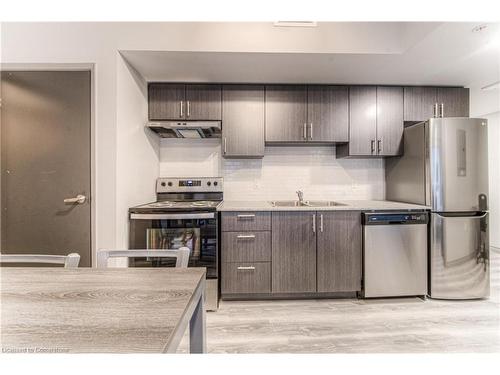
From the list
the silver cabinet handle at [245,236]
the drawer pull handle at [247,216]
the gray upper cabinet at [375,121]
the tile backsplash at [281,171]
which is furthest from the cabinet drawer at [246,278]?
the gray upper cabinet at [375,121]

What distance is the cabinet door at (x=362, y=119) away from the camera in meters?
2.77

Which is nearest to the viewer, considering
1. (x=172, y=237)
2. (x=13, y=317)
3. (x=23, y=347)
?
(x=23, y=347)

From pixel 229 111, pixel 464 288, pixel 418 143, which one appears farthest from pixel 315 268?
pixel 229 111

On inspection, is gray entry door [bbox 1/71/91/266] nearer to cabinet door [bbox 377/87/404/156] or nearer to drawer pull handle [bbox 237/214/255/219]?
drawer pull handle [bbox 237/214/255/219]

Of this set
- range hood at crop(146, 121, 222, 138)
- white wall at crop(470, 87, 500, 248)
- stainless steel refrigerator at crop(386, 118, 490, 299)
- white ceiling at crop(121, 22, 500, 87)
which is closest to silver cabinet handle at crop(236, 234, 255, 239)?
range hood at crop(146, 121, 222, 138)

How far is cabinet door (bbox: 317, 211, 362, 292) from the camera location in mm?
2379

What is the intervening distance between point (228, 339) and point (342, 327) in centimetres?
87

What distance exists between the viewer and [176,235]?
2229 millimetres

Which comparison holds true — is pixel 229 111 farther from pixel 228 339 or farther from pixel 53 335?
pixel 53 335

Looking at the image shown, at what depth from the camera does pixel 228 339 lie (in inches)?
71.2

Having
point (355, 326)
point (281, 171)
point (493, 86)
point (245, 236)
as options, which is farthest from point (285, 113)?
point (493, 86)

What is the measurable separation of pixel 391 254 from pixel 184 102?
98.6 inches

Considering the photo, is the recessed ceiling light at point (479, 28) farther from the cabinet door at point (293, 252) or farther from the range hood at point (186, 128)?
the range hood at point (186, 128)

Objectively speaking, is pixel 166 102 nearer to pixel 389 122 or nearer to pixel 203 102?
pixel 203 102
